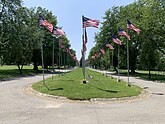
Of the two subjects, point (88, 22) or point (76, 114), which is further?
point (88, 22)

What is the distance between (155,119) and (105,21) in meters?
62.0

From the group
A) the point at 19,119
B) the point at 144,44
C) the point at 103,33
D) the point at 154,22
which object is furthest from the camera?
the point at 103,33

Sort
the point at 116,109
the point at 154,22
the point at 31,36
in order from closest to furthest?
the point at 116,109 < the point at 154,22 < the point at 31,36

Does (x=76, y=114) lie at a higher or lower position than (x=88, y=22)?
lower

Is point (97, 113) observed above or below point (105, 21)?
below

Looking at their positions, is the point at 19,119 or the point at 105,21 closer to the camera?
the point at 19,119

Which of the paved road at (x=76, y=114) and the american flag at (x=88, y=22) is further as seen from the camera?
the american flag at (x=88, y=22)

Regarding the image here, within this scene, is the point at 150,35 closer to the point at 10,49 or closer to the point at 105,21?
the point at 10,49

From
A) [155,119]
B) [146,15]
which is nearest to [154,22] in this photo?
[146,15]

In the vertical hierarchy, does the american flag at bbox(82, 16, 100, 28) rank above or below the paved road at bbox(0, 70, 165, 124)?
above

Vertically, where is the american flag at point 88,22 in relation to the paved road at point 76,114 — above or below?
above

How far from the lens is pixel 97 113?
460 inches

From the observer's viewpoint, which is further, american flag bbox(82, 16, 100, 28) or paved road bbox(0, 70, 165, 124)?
american flag bbox(82, 16, 100, 28)

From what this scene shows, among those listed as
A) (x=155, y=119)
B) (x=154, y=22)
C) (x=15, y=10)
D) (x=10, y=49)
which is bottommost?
(x=155, y=119)
